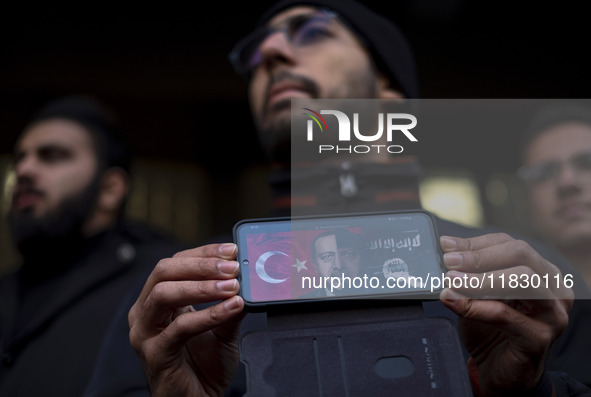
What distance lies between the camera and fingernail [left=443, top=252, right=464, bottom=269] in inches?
29.6

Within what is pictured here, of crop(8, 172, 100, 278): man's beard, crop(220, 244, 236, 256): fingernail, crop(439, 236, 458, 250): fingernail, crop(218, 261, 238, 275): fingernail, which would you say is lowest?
crop(218, 261, 238, 275): fingernail

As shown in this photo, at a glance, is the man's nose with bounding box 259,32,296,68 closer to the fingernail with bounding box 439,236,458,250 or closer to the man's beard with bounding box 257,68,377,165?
the man's beard with bounding box 257,68,377,165

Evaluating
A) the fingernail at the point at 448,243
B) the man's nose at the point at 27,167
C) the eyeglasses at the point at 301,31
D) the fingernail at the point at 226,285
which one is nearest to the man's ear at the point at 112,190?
the man's nose at the point at 27,167

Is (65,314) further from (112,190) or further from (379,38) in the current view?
(379,38)

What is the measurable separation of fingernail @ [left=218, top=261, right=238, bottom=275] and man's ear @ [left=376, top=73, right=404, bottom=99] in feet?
3.03

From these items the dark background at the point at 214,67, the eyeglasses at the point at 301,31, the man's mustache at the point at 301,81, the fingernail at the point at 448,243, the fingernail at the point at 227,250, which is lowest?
the fingernail at the point at 227,250

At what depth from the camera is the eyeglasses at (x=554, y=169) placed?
164cm

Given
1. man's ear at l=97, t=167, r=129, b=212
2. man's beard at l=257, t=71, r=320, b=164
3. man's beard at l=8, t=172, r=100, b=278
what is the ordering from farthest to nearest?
man's ear at l=97, t=167, r=129, b=212, man's beard at l=8, t=172, r=100, b=278, man's beard at l=257, t=71, r=320, b=164

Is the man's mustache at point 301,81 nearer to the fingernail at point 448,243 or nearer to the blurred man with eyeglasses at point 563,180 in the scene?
the fingernail at point 448,243

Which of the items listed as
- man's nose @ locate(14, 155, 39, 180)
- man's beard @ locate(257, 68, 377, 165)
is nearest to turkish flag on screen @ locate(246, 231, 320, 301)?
man's beard @ locate(257, 68, 377, 165)

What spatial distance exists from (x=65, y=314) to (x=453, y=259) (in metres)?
1.32

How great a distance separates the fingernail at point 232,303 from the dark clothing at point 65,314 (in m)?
0.59

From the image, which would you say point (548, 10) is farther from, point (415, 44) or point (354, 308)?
point (354, 308)

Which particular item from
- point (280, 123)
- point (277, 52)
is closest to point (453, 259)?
point (280, 123)
